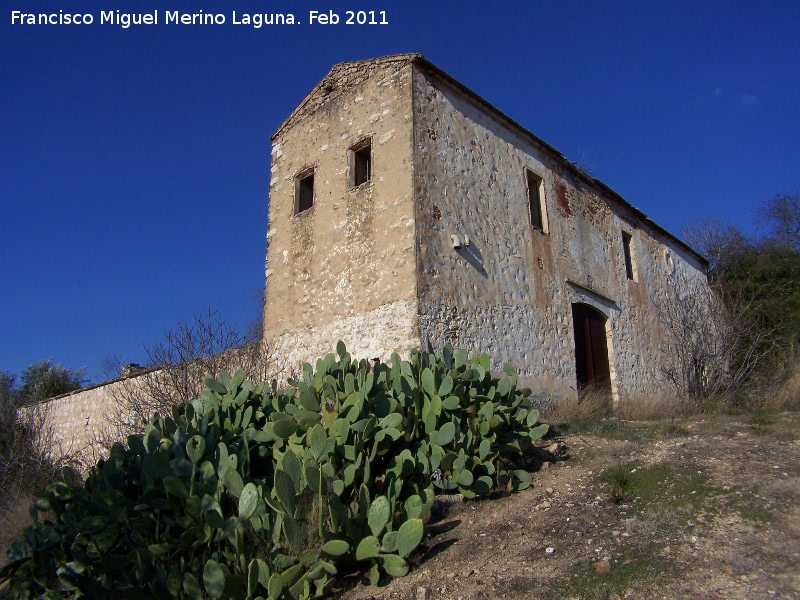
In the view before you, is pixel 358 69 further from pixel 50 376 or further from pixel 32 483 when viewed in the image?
pixel 50 376

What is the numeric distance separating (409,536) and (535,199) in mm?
8274

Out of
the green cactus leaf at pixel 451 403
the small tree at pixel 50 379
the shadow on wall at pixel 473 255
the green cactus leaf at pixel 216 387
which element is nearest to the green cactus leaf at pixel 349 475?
the green cactus leaf at pixel 451 403

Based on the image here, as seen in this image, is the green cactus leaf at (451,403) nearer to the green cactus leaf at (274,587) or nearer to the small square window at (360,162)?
the green cactus leaf at (274,587)

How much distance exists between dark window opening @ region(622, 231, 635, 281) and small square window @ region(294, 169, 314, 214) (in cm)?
702

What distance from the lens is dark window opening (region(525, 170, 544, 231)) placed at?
1092 cm

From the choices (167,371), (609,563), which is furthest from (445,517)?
(167,371)

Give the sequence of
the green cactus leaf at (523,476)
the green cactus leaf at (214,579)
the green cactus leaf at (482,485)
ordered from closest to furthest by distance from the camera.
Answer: the green cactus leaf at (214,579)
the green cactus leaf at (482,485)
the green cactus leaf at (523,476)

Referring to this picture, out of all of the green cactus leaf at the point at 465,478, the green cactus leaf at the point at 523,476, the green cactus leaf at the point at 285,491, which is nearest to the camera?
the green cactus leaf at the point at 285,491

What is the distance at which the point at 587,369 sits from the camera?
1111 centimetres

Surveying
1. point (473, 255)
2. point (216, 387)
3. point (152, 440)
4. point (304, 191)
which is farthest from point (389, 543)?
point (304, 191)

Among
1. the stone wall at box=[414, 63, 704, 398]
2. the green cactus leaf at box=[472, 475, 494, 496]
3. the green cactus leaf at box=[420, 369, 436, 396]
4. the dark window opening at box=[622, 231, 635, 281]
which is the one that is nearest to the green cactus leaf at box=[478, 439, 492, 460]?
the green cactus leaf at box=[472, 475, 494, 496]

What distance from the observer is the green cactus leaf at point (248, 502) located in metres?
4.18

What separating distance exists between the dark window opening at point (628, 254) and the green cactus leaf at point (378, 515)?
10.6 m

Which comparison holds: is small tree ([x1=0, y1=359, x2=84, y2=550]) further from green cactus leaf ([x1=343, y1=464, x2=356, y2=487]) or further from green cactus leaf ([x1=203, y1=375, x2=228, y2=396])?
green cactus leaf ([x1=343, y1=464, x2=356, y2=487])
